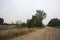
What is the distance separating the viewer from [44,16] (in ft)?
263

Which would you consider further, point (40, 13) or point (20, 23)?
point (40, 13)

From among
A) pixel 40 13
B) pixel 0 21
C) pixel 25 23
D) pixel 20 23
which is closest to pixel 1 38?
pixel 20 23

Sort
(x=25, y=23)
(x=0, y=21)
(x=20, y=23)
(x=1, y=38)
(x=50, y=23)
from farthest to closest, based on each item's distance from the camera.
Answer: (x=0, y=21)
(x=50, y=23)
(x=25, y=23)
(x=20, y=23)
(x=1, y=38)

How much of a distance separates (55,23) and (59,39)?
4814 cm

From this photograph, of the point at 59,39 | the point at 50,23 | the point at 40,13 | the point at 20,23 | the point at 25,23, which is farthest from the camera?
the point at 40,13

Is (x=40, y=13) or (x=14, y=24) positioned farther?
(x=40, y=13)

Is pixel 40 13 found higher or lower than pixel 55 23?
higher

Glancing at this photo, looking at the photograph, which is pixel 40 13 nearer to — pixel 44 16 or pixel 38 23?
pixel 44 16

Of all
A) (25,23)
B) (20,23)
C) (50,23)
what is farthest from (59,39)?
(50,23)

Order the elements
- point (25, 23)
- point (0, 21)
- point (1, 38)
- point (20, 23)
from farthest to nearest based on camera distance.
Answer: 1. point (0, 21)
2. point (25, 23)
3. point (20, 23)
4. point (1, 38)

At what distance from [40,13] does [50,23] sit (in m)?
14.6

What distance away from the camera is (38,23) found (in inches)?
2584

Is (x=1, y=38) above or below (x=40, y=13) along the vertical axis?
below

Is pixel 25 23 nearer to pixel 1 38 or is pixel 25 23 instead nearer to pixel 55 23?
pixel 55 23
